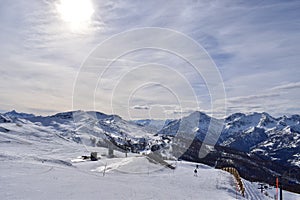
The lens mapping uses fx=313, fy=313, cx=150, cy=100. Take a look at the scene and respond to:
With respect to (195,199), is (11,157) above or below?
Result: above

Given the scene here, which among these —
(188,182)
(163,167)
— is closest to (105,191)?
(188,182)

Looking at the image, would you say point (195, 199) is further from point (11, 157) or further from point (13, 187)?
point (11, 157)

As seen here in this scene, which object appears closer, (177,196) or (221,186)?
(177,196)

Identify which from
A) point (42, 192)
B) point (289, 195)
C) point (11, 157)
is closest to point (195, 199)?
point (42, 192)

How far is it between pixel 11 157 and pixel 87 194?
65.9 feet

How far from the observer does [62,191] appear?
69.8 ft

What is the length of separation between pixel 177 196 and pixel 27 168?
47.3ft

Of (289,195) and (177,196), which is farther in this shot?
(289,195)

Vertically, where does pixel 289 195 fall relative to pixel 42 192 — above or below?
below

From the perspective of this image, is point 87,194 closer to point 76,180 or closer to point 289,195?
point 76,180

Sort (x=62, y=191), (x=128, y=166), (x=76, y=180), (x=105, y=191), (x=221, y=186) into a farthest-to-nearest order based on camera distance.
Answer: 1. (x=128, y=166)
2. (x=221, y=186)
3. (x=76, y=180)
4. (x=105, y=191)
5. (x=62, y=191)

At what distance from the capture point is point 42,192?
19922 mm

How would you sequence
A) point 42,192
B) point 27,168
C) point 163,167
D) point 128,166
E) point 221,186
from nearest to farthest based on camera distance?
point 42,192 → point 27,168 → point 221,186 → point 128,166 → point 163,167

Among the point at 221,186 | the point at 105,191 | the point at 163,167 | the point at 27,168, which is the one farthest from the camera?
the point at 163,167
